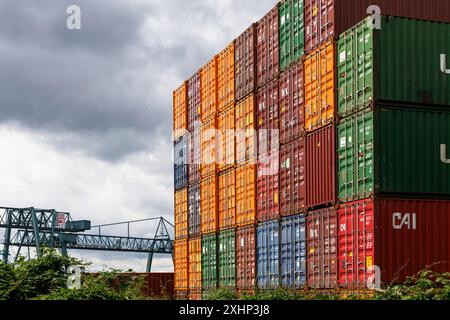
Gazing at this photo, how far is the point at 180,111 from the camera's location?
43.8m

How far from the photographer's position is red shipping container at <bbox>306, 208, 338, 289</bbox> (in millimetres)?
25719

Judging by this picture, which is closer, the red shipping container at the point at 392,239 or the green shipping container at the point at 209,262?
the red shipping container at the point at 392,239

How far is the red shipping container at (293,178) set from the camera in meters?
28.5

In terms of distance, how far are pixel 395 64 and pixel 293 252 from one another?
8.42 meters

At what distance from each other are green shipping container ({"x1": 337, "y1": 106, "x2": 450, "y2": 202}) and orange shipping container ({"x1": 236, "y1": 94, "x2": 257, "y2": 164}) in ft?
25.7

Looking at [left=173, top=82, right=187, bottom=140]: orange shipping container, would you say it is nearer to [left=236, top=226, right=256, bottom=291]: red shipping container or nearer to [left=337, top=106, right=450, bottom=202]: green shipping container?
[left=236, top=226, right=256, bottom=291]: red shipping container

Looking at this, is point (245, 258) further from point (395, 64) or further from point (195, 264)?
point (395, 64)

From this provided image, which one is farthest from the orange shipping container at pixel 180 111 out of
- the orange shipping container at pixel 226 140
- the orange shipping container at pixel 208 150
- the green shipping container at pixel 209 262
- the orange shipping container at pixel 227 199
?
the green shipping container at pixel 209 262

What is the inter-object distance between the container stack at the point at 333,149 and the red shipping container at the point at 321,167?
0.06 m

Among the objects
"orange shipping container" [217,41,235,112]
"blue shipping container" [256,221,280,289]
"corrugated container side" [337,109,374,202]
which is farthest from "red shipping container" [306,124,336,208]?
"orange shipping container" [217,41,235,112]

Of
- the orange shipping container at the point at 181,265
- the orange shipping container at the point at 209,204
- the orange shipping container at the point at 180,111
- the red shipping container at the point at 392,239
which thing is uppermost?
the orange shipping container at the point at 180,111

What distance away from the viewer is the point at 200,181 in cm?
3941

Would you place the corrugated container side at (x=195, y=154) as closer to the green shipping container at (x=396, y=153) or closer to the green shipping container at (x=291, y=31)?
the green shipping container at (x=291, y=31)
